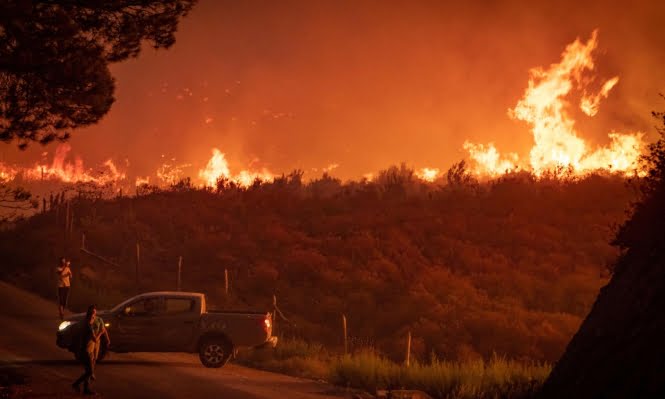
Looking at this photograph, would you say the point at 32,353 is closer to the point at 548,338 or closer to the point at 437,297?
the point at 548,338

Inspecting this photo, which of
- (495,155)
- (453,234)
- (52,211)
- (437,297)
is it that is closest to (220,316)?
(437,297)

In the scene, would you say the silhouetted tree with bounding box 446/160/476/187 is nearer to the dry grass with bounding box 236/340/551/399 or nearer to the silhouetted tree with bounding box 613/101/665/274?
the dry grass with bounding box 236/340/551/399

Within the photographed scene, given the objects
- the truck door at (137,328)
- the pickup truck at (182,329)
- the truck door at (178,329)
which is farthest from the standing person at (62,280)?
the truck door at (178,329)

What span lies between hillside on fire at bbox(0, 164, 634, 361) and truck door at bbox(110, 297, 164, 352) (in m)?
10.9

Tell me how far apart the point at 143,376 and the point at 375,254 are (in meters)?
26.8

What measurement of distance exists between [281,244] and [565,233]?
59.0 feet

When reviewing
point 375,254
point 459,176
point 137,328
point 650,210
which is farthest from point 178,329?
point 459,176

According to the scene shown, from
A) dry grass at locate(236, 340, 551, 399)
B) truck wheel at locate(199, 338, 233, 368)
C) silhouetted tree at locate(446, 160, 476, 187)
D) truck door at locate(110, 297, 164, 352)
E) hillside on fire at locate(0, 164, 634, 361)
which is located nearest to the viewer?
dry grass at locate(236, 340, 551, 399)

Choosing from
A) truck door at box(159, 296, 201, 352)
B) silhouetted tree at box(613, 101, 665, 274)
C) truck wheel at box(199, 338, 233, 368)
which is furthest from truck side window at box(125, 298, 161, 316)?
silhouetted tree at box(613, 101, 665, 274)

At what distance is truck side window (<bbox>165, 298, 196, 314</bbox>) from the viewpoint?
66.2 ft

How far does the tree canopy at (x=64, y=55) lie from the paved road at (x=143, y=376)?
5282 mm

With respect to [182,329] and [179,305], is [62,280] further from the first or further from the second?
[182,329]

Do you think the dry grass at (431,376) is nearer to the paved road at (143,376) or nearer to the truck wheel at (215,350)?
the paved road at (143,376)

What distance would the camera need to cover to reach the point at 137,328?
19.9 meters
